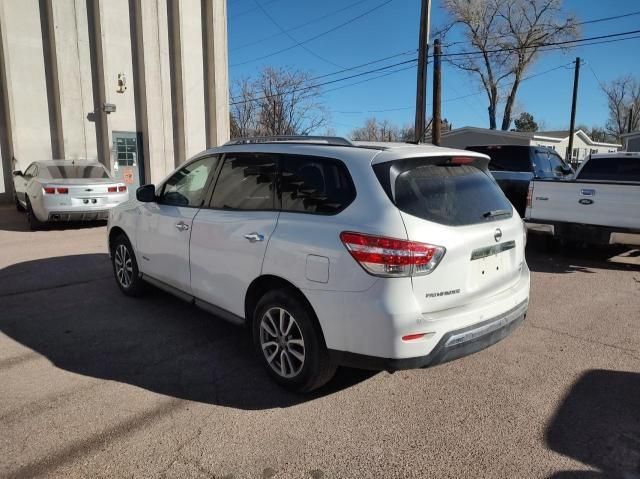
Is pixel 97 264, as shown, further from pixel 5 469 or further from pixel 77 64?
pixel 77 64

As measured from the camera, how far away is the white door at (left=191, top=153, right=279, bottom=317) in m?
3.60

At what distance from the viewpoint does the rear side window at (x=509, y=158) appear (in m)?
11.2

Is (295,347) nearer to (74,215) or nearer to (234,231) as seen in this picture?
(234,231)

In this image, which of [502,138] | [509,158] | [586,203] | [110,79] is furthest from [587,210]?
[502,138]

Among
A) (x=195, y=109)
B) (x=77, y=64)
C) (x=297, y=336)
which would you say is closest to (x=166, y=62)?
(x=195, y=109)

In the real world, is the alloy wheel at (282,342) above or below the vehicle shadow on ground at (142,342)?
above

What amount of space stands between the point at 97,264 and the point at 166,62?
12245 mm

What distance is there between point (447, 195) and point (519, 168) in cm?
881

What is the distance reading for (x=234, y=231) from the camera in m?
3.78

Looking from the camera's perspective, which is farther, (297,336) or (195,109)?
(195,109)

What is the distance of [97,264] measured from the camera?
7355mm

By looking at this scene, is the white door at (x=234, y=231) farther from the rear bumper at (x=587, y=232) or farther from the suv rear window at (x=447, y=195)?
the rear bumper at (x=587, y=232)

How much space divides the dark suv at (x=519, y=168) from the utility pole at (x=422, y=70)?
3.99 metres

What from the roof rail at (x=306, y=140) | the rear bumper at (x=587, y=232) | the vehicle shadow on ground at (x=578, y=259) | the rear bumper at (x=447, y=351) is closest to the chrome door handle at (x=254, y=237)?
the roof rail at (x=306, y=140)
